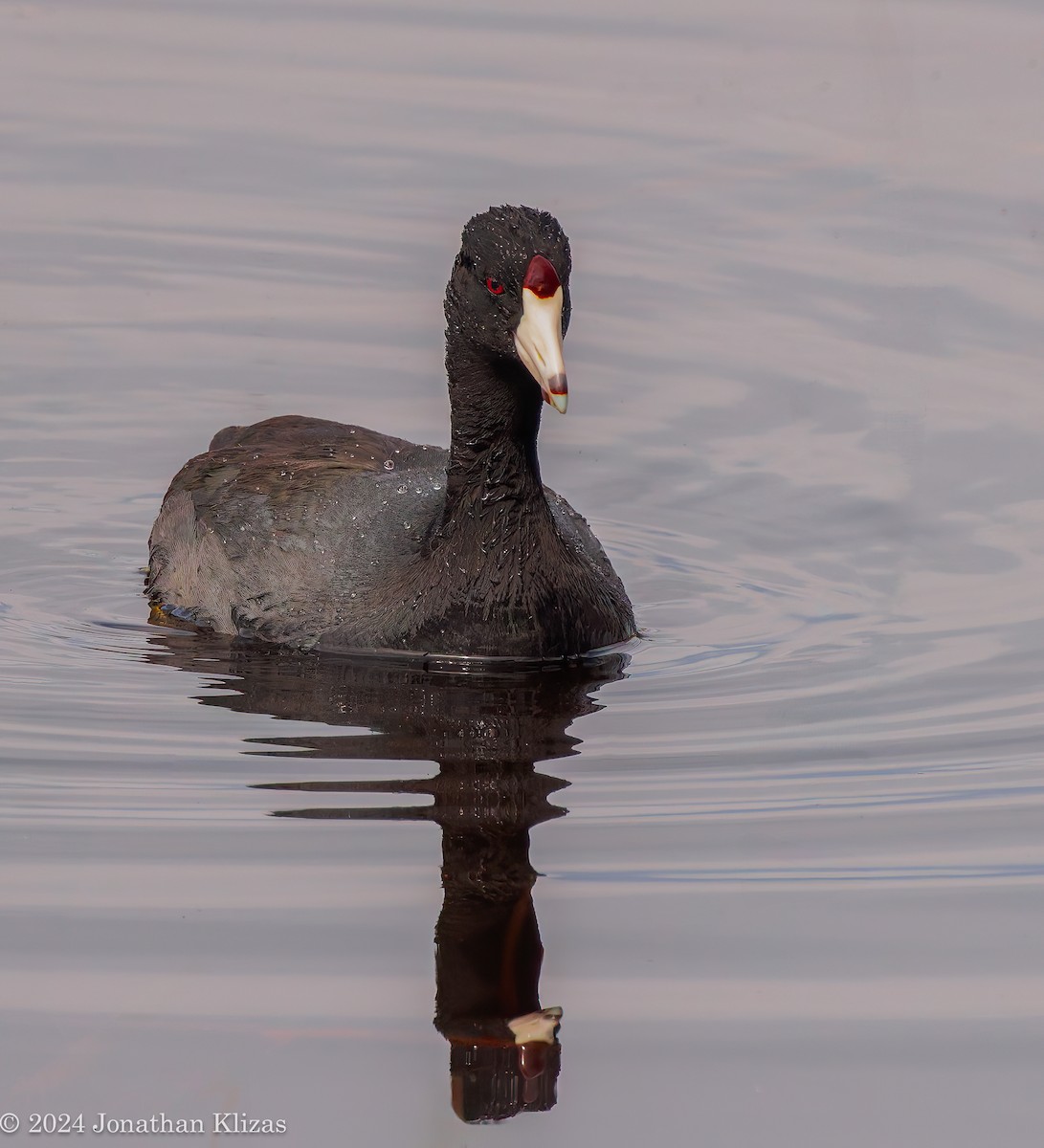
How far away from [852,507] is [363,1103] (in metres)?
5.97

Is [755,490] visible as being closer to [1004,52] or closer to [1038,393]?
[1038,393]

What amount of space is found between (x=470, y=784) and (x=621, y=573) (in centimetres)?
321

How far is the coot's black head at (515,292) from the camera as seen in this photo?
7.70 metres

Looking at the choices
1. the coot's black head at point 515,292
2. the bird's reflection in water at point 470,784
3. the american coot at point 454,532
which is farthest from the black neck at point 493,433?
the bird's reflection in water at point 470,784

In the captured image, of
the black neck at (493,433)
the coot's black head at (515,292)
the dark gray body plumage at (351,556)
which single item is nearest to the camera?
the coot's black head at (515,292)

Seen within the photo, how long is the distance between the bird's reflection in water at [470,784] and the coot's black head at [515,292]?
3.98 ft

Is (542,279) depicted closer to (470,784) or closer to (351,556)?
(351,556)

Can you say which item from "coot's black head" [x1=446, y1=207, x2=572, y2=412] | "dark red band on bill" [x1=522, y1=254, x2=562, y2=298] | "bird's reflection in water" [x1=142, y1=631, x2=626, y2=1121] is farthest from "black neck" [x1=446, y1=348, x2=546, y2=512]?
"bird's reflection in water" [x1=142, y1=631, x2=626, y2=1121]

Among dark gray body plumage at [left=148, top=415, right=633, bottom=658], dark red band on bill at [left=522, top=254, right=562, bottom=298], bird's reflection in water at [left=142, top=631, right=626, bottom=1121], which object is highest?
dark red band on bill at [left=522, top=254, right=562, bottom=298]

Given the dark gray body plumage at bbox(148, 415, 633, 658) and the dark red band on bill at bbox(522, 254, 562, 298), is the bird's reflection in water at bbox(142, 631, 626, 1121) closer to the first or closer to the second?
the dark gray body plumage at bbox(148, 415, 633, 658)

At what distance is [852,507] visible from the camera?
417 inches

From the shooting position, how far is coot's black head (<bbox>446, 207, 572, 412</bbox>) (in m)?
7.70

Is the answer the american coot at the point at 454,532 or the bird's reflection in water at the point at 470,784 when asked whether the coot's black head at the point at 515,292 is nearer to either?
the american coot at the point at 454,532

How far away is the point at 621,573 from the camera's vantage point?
33.4 feet
